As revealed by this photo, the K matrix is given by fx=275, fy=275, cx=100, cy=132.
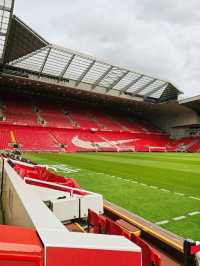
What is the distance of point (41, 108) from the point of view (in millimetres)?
50281

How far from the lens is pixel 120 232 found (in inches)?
145

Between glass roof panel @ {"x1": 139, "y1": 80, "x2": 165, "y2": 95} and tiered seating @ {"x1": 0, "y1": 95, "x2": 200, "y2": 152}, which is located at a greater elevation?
glass roof panel @ {"x1": 139, "y1": 80, "x2": 165, "y2": 95}

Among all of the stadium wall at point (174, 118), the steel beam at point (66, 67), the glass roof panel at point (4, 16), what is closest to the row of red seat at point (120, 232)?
the glass roof panel at point (4, 16)

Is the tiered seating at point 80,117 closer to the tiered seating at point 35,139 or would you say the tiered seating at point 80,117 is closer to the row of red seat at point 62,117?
the row of red seat at point 62,117

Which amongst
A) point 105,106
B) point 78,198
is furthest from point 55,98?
point 78,198

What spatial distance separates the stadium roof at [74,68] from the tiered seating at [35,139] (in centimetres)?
839

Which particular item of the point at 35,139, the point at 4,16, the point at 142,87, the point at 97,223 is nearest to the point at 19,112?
the point at 35,139

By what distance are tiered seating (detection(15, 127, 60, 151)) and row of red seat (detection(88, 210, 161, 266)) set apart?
1301 inches

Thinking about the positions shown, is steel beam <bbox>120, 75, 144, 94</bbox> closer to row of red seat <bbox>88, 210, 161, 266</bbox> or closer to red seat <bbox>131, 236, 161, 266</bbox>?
row of red seat <bbox>88, 210, 161, 266</bbox>

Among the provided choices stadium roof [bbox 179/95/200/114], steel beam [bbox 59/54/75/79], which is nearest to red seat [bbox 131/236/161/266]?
steel beam [bbox 59/54/75/79]

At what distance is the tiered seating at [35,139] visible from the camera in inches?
1477

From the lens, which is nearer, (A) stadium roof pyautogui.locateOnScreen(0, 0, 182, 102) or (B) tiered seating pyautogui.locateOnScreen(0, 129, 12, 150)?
(A) stadium roof pyautogui.locateOnScreen(0, 0, 182, 102)

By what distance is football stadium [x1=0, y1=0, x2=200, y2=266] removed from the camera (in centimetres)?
199

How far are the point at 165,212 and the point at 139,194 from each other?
2.32 meters
